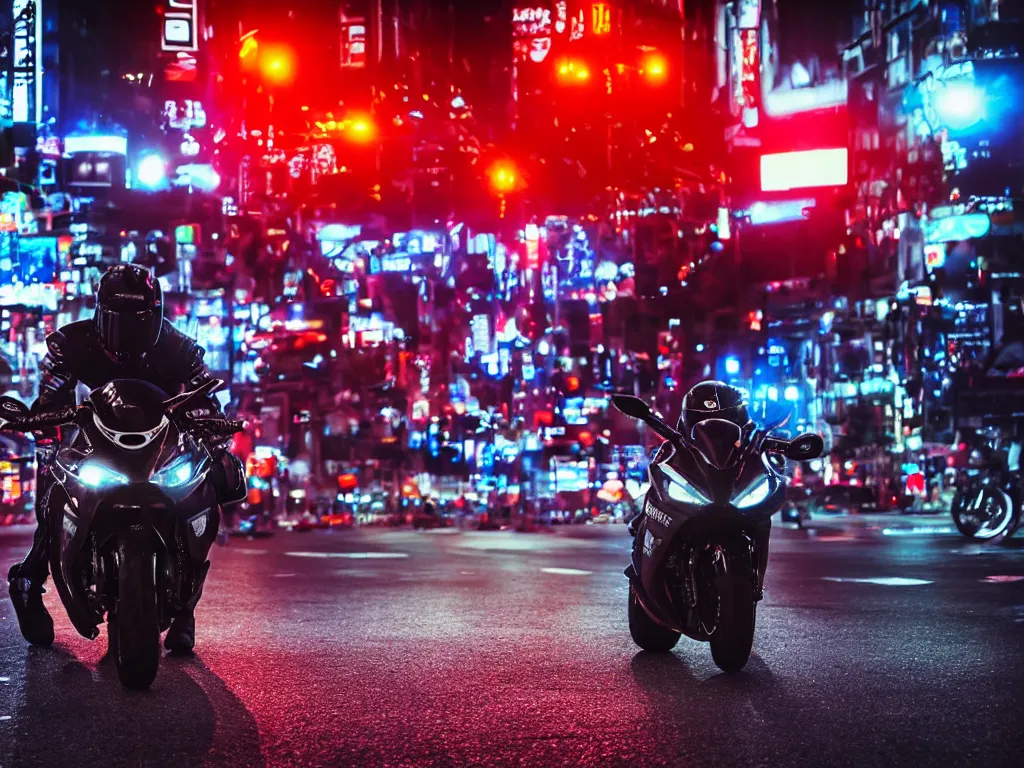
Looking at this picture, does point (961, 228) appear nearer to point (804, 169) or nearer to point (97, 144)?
point (804, 169)

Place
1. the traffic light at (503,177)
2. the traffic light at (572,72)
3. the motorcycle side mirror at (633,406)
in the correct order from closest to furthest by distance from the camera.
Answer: the motorcycle side mirror at (633,406)
the traffic light at (503,177)
the traffic light at (572,72)

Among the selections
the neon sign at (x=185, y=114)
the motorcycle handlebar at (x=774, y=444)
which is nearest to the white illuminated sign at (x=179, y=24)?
the neon sign at (x=185, y=114)

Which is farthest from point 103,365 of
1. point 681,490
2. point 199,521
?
point 681,490

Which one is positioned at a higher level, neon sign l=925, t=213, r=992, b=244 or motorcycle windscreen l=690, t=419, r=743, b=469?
neon sign l=925, t=213, r=992, b=244

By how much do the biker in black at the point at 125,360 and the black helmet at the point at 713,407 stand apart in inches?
82.4

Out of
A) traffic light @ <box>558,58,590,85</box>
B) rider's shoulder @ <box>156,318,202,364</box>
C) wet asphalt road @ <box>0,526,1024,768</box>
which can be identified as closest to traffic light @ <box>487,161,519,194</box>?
traffic light @ <box>558,58,590,85</box>

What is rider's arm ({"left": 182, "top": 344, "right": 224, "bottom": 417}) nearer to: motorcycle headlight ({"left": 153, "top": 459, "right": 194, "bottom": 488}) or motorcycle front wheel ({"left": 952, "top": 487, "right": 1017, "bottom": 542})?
motorcycle headlight ({"left": 153, "top": 459, "right": 194, "bottom": 488})

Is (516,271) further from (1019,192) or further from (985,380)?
(985,380)

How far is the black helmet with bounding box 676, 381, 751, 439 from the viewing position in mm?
7121

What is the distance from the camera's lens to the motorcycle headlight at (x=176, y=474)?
20.7 feet

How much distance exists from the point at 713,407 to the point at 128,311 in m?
2.73

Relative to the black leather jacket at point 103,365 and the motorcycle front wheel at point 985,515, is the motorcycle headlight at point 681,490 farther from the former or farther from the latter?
the motorcycle front wheel at point 985,515

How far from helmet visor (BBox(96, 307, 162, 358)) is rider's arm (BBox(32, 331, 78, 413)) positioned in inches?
7.1

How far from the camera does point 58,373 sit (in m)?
7.26
